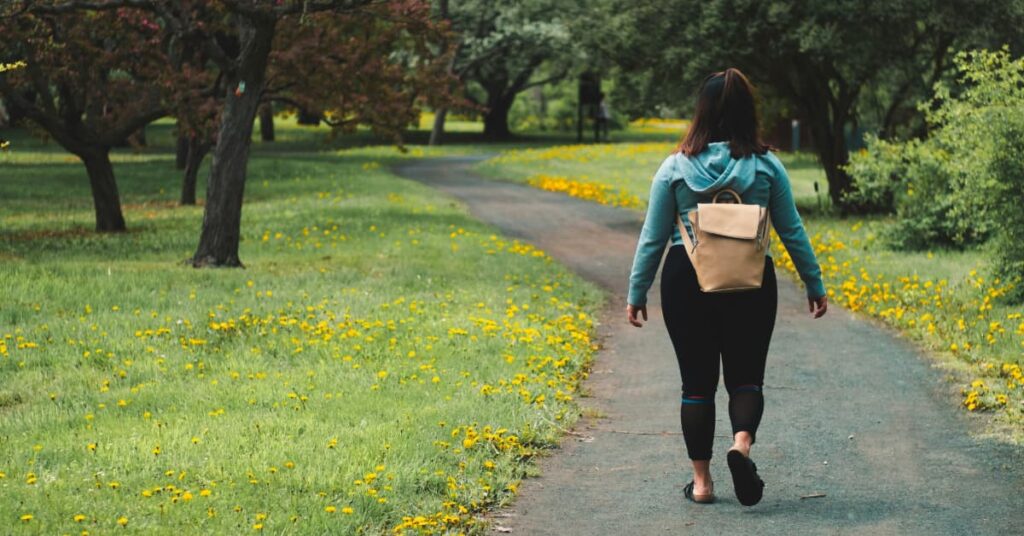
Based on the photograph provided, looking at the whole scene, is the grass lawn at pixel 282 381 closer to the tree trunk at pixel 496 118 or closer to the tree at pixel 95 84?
the tree at pixel 95 84

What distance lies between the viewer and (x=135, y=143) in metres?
42.5

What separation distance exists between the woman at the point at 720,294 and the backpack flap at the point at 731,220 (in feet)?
0.38

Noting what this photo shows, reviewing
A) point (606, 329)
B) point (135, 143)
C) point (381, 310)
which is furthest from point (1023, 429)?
point (135, 143)

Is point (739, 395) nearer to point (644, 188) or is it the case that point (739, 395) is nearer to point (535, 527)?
point (535, 527)

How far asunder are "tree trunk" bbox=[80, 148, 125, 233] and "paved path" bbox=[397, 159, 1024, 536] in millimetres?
11092

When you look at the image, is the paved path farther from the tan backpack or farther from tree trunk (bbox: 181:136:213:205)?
tree trunk (bbox: 181:136:213:205)

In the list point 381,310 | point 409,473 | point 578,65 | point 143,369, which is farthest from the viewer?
point 578,65

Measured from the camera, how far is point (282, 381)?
27.7 feet

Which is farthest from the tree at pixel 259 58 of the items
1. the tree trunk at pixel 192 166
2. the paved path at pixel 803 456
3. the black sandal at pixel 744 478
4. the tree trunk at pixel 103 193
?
the black sandal at pixel 744 478

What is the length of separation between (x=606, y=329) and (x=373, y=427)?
5.11 metres

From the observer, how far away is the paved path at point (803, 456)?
585 centimetres

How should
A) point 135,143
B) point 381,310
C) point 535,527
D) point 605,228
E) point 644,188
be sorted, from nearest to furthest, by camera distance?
point 535,527, point 381,310, point 605,228, point 644,188, point 135,143

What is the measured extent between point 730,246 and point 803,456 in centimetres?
194

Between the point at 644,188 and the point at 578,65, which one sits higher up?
the point at 578,65
